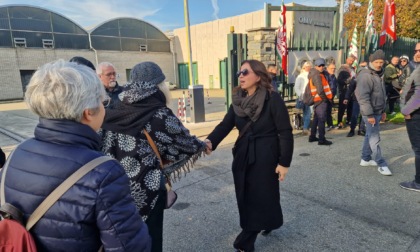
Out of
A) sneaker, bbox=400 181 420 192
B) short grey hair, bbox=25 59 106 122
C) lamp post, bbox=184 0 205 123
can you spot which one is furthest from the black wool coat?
lamp post, bbox=184 0 205 123

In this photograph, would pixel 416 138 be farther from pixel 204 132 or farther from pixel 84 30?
pixel 84 30

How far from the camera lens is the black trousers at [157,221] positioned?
6.50 ft

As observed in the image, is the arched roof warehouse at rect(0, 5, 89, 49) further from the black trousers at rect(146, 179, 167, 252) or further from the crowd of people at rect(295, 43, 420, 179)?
the black trousers at rect(146, 179, 167, 252)

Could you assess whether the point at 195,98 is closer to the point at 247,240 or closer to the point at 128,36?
the point at 247,240

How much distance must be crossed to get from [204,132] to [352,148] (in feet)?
12.0

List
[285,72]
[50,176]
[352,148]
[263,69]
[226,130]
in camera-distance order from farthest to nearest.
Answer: [285,72] < [352,148] < [226,130] < [263,69] < [50,176]

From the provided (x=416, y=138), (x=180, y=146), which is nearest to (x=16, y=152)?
(x=180, y=146)

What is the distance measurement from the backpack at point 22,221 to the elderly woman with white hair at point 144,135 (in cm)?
72

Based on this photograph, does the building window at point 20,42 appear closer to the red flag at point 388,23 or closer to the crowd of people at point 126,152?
the crowd of people at point 126,152

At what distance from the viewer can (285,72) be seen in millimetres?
7793

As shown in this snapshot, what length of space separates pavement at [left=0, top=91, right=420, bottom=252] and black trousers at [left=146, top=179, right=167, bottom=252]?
86 centimetres

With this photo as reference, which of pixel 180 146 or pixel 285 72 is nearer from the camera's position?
pixel 180 146

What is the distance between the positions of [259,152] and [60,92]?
1803 millimetres

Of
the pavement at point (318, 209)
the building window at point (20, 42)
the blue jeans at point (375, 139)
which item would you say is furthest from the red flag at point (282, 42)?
the building window at point (20, 42)
